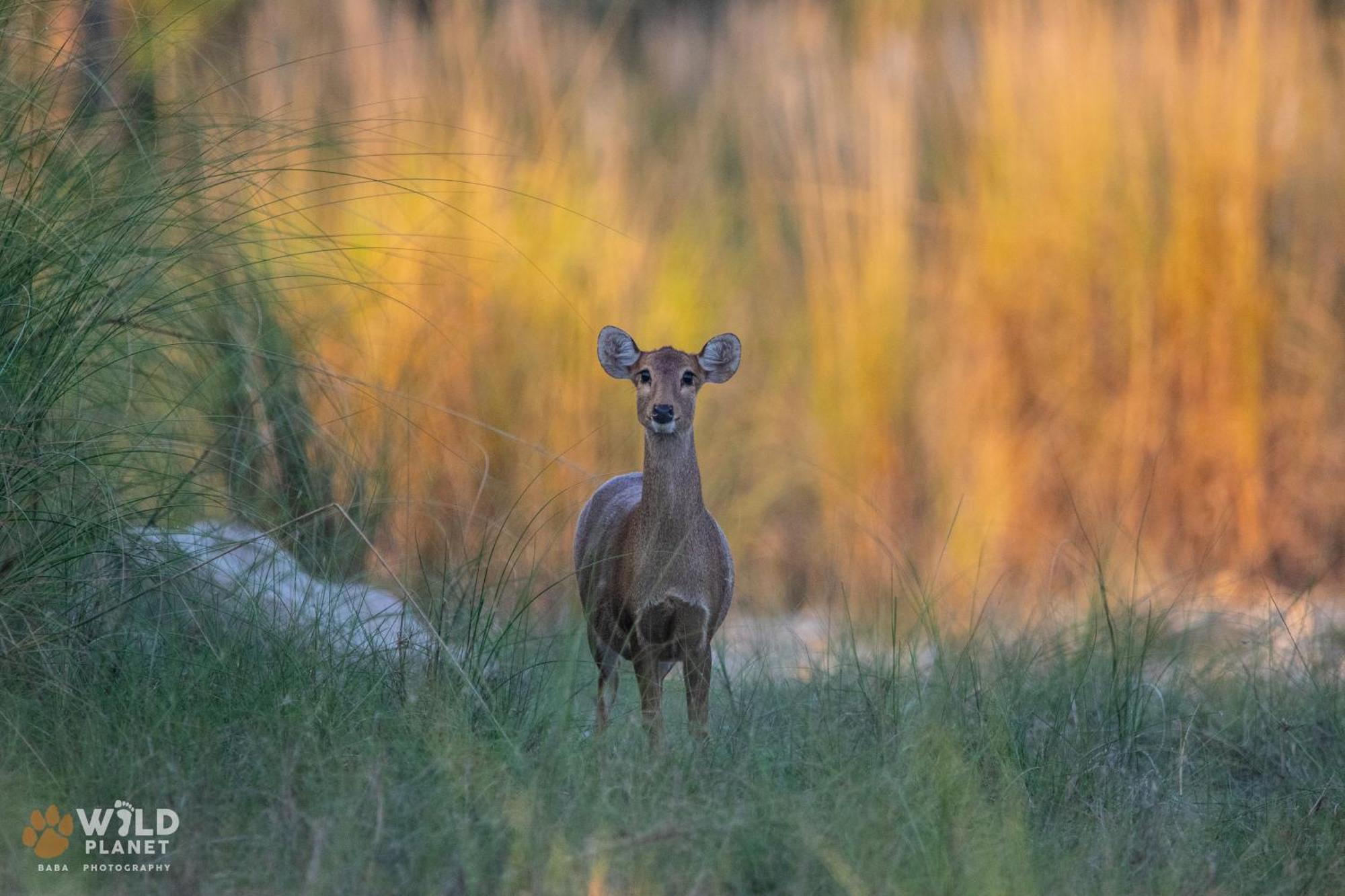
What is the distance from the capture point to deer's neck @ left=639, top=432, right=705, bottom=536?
386 centimetres

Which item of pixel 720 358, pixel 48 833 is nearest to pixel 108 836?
pixel 48 833

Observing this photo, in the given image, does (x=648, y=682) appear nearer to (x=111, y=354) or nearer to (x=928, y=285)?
(x=111, y=354)

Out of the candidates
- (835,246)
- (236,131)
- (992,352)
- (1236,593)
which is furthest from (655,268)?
(236,131)

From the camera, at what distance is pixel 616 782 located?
329 centimetres

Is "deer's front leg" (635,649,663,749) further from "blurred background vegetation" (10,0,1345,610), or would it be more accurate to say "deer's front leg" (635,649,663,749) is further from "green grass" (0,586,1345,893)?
"blurred background vegetation" (10,0,1345,610)

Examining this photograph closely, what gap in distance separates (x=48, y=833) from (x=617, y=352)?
1680mm

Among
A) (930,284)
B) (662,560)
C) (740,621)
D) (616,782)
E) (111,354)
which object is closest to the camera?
(616,782)

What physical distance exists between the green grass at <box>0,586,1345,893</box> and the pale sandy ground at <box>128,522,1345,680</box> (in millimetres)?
166

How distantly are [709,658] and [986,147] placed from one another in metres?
4.29

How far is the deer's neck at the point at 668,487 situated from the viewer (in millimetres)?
3859

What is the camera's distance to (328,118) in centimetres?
655

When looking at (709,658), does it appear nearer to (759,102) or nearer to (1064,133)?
(1064,133)

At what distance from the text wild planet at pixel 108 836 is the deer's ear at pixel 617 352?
4.87 feet

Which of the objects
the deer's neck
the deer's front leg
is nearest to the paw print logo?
the deer's front leg
